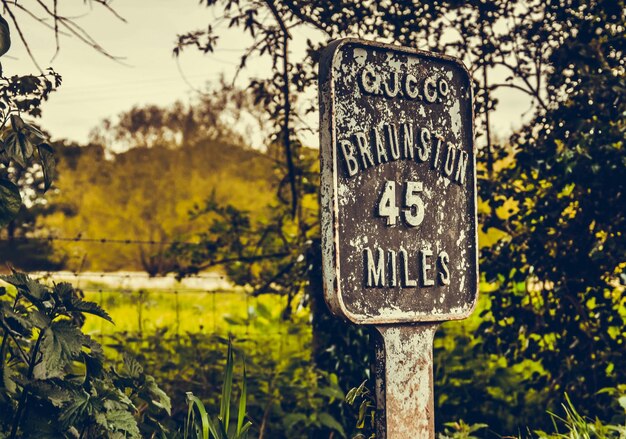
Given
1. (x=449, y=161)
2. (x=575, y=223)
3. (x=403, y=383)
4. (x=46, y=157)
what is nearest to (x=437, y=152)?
(x=449, y=161)

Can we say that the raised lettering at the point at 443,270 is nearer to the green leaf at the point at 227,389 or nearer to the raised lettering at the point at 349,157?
the raised lettering at the point at 349,157

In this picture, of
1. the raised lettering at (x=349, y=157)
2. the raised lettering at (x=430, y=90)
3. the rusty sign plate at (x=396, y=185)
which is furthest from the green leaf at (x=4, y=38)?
the raised lettering at (x=430, y=90)

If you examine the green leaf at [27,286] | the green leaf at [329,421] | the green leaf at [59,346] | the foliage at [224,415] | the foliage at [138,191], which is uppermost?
the foliage at [138,191]

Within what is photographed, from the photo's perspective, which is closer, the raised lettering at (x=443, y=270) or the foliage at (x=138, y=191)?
the raised lettering at (x=443, y=270)

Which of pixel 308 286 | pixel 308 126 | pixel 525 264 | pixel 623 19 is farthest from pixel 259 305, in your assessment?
pixel 623 19

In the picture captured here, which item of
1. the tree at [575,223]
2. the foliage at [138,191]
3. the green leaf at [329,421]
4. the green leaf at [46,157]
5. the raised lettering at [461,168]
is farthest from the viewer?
the foliage at [138,191]

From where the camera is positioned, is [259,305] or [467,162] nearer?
[467,162]

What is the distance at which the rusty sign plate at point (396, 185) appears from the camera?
257 centimetres

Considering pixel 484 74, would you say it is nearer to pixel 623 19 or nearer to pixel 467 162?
pixel 623 19

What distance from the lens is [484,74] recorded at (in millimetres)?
5438

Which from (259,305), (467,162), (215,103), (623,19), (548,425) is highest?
(215,103)

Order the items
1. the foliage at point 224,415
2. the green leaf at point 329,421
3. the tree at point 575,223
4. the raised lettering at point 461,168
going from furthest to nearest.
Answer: the tree at point 575,223, the green leaf at point 329,421, the foliage at point 224,415, the raised lettering at point 461,168

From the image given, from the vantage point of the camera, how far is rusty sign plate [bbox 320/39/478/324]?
101 inches

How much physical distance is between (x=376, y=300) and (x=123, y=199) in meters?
19.9
